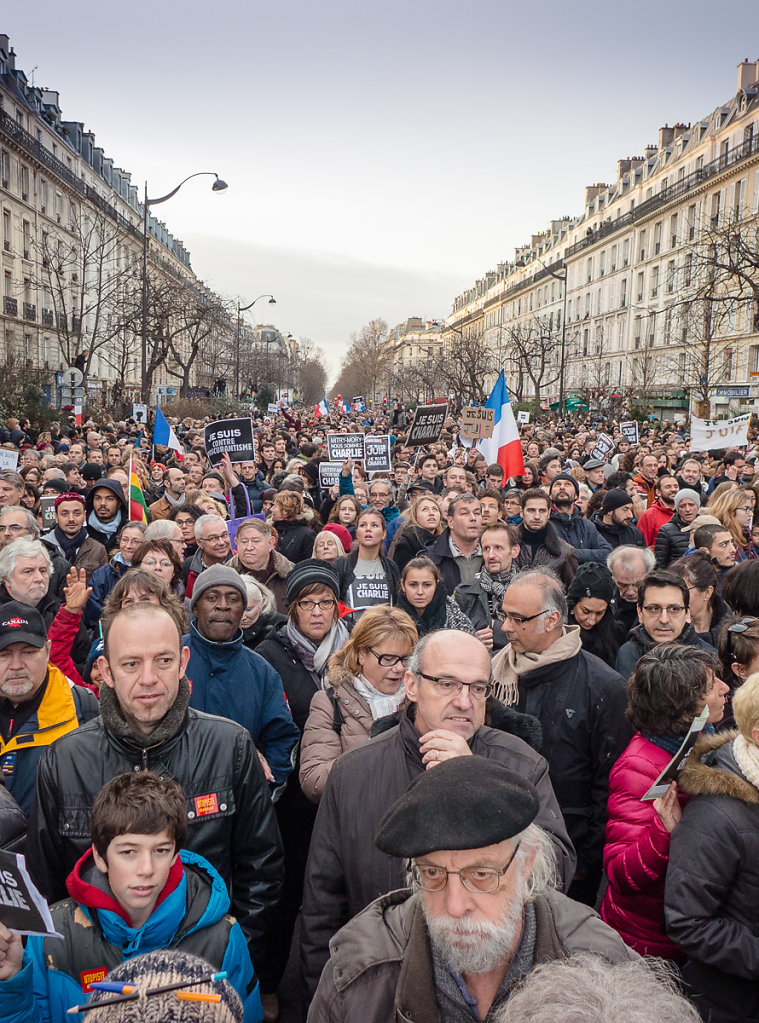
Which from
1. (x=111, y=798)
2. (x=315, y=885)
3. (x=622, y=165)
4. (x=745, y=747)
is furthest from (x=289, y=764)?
(x=622, y=165)

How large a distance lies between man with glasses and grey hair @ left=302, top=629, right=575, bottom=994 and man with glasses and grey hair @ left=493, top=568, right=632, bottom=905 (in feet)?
3.34

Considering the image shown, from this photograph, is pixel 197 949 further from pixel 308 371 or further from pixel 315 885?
pixel 308 371

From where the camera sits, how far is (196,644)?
3.93 meters

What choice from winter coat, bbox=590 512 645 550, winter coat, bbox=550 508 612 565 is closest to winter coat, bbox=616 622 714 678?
winter coat, bbox=550 508 612 565

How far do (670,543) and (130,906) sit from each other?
6.28 metres

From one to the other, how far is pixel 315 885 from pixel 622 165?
246 ft

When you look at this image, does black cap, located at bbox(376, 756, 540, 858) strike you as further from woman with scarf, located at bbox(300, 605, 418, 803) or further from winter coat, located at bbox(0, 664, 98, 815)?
winter coat, located at bbox(0, 664, 98, 815)

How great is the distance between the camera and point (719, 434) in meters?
13.4

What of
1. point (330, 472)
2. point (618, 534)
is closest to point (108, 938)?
point (618, 534)

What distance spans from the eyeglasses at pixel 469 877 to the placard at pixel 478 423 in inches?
416

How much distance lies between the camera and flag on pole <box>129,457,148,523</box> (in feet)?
25.9

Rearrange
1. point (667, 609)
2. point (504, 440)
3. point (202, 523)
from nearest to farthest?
point (667, 609)
point (202, 523)
point (504, 440)

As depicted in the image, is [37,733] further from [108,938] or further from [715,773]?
[715,773]

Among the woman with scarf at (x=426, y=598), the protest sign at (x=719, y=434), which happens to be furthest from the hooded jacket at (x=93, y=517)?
the protest sign at (x=719, y=434)
